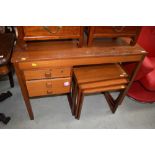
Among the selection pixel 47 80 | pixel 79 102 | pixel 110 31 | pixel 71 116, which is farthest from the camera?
pixel 71 116

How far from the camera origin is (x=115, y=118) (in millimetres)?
1580

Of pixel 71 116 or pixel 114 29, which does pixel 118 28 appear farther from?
pixel 71 116

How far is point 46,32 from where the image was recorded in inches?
38.8

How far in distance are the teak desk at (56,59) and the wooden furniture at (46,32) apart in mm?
99

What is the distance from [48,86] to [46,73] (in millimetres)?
160

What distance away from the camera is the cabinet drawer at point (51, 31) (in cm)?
95

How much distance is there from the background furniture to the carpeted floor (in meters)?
0.11

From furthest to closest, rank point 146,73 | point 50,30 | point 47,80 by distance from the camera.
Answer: point 146,73, point 47,80, point 50,30

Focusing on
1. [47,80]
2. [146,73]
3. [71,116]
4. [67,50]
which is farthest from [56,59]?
[146,73]

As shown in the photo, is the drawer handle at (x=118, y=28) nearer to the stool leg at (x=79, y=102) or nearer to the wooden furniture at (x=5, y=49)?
the stool leg at (x=79, y=102)

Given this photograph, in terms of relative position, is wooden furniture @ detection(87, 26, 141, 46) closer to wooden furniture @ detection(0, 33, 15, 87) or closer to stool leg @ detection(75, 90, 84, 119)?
stool leg @ detection(75, 90, 84, 119)

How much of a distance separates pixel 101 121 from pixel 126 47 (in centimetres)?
85

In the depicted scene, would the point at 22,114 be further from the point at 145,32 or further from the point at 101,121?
the point at 145,32
